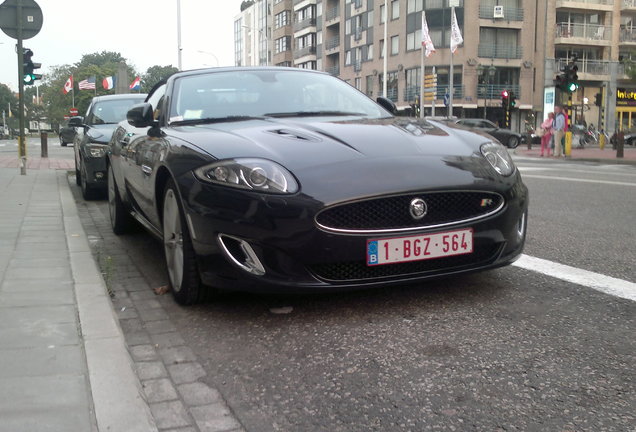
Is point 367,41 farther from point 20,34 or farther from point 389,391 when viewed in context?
point 389,391

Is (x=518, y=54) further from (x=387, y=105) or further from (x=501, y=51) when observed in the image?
(x=387, y=105)

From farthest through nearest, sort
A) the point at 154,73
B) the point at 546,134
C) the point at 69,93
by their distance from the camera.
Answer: the point at 154,73
the point at 69,93
the point at 546,134

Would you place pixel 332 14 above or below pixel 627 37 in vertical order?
above

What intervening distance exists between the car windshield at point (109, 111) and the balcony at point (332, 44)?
59295 millimetres

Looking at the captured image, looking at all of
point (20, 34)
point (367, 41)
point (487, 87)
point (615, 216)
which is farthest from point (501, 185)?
point (367, 41)

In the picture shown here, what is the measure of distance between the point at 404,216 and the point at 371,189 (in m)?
0.22

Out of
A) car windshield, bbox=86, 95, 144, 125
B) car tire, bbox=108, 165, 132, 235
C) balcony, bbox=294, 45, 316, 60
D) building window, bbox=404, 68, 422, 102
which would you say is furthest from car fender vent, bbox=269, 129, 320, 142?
balcony, bbox=294, 45, 316, 60

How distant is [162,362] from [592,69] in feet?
182

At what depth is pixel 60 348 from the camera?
2.96 m

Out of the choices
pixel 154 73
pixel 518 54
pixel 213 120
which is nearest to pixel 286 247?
pixel 213 120

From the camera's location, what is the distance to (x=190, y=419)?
2398 millimetres

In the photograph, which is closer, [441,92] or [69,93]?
[441,92]

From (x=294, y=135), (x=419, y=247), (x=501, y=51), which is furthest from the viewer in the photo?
(x=501, y=51)

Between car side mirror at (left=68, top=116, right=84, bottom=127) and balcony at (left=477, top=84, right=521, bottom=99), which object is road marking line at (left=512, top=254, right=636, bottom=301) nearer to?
car side mirror at (left=68, top=116, right=84, bottom=127)
